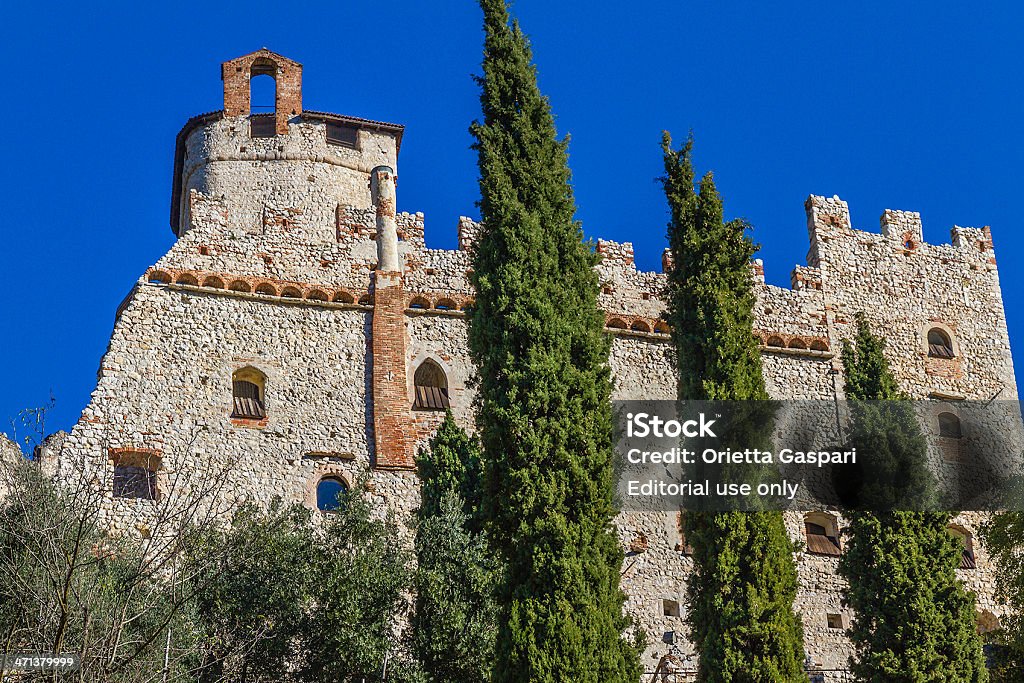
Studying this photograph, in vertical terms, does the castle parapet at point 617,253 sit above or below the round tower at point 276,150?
below

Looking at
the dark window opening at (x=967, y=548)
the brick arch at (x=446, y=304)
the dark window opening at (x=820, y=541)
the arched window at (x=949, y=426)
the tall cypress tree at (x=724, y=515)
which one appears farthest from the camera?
the arched window at (x=949, y=426)

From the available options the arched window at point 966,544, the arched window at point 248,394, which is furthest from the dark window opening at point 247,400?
the arched window at point 966,544

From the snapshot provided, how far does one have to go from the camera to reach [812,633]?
22.4 meters

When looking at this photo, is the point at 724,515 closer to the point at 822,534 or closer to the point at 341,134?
the point at 822,534

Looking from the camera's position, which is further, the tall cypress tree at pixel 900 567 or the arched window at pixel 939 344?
the arched window at pixel 939 344

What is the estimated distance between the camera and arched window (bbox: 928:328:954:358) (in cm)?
2702

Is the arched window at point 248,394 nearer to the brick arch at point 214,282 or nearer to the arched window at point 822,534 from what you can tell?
the brick arch at point 214,282

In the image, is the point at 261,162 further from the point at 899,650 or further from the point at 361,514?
the point at 899,650

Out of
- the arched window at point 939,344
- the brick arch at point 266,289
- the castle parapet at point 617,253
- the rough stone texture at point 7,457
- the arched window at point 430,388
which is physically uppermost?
the castle parapet at point 617,253

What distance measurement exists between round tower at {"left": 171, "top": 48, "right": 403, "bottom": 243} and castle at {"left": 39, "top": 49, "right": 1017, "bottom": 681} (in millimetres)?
45

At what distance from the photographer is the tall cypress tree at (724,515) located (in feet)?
57.1

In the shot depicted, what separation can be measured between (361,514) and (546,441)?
370cm

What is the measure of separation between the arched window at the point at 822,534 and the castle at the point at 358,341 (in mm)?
53

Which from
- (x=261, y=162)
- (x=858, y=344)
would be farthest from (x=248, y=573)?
(x=261, y=162)
